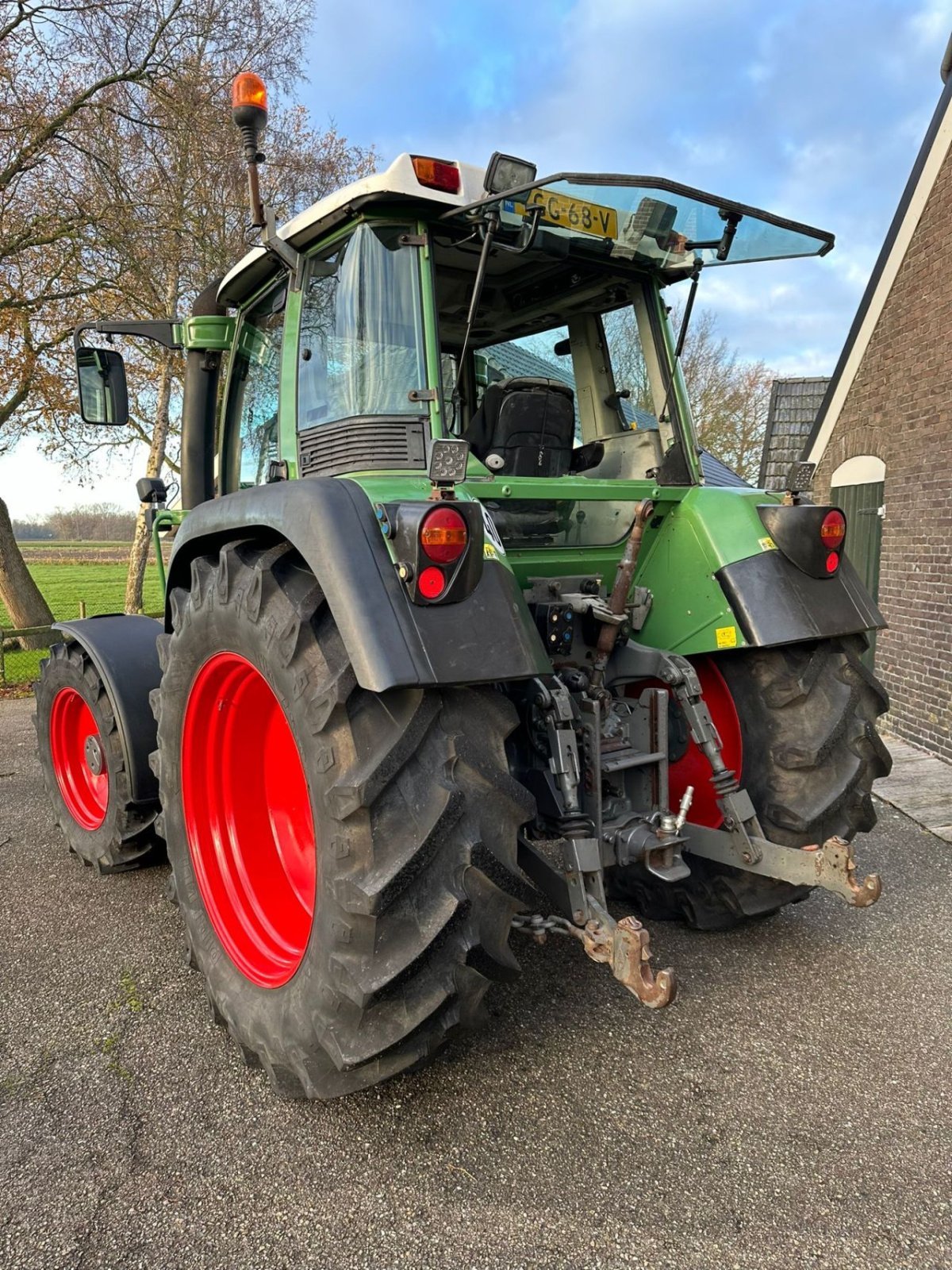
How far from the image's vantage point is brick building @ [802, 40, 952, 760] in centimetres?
615

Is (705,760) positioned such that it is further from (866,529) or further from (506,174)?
(866,529)

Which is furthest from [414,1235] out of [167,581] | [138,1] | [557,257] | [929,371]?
[138,1]

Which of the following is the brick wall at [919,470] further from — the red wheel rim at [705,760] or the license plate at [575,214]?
the license plate at [575,214]

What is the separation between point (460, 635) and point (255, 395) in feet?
5.98

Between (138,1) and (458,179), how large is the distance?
33.0 ft

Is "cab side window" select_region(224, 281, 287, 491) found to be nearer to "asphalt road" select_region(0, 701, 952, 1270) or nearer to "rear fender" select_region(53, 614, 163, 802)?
"rear fender" select_region(53, 614, 163, 802)

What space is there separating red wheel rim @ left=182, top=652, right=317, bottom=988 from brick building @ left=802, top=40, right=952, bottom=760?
5164mm

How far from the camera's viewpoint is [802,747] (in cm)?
259

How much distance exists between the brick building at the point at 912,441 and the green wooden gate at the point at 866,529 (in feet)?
0.05

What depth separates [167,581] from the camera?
9.25 feet

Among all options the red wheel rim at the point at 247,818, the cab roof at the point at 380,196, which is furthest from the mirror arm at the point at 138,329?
the red wheel rim at the point at 247,818

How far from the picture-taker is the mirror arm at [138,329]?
11.2 ft

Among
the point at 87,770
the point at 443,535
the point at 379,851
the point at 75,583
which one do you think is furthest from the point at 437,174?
the point at 75,583

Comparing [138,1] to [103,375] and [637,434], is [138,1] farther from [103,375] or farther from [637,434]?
[637,434]
